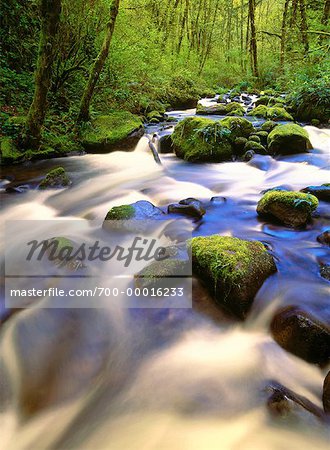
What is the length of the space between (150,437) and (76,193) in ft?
14.7

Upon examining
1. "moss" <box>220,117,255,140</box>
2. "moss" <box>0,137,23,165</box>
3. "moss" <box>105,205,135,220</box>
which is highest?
"moss" <box>220,117,255,140</box>

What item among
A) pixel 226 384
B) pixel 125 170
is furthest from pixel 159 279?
pixel 125 170

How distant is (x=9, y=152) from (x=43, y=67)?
1.76m

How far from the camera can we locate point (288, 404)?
2.03 m

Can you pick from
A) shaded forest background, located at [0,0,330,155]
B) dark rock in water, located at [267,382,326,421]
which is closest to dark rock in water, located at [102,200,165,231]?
A: dark rock in water, located at [267,382,326,421]

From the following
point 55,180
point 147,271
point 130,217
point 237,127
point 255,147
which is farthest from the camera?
point 237,127

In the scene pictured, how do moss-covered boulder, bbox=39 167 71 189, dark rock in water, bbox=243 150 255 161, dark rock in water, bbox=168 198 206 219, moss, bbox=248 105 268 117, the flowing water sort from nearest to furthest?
the flowing water, dark rock in water, bbox=168 198 206 219, moss-covered boulder, bbox=39 167 71 189, dark rock in water, bbox=243 150 255 161, moss, bbox=248 105 268 117

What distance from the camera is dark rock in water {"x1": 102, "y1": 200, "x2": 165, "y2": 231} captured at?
421 cm

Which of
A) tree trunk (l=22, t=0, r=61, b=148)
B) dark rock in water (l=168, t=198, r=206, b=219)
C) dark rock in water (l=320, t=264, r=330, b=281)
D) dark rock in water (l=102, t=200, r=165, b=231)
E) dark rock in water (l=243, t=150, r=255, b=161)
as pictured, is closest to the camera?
dark rock in water (l=320, t=264, r=330, b=281)

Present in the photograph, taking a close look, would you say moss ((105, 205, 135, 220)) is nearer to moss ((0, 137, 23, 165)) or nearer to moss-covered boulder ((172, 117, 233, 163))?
moss ((0, 137, 23, 165))

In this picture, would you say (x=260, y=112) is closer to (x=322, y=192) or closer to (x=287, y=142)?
(x=287, y=142)

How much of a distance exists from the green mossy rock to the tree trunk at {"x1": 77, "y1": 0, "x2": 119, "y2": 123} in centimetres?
434

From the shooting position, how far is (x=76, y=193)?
572 cm

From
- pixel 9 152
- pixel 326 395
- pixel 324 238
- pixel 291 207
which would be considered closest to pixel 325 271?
pixel 324 238
